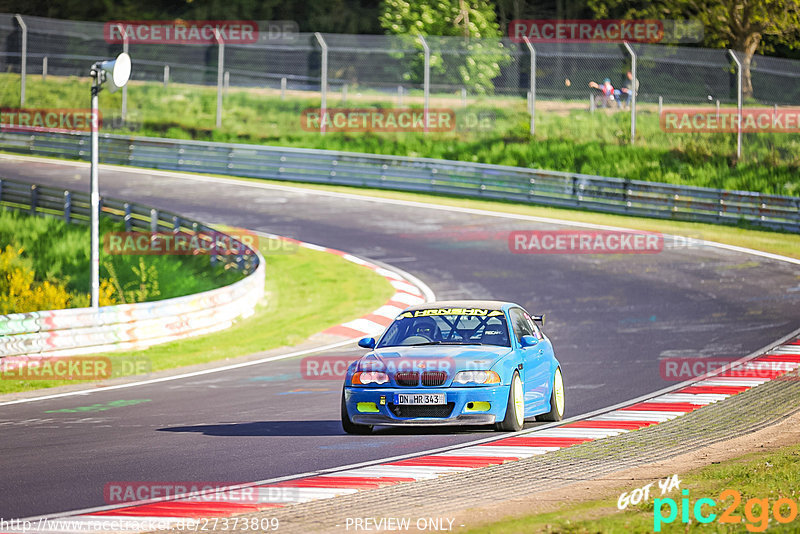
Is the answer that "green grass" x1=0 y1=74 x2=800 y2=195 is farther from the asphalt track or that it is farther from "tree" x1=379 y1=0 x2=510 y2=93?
the asphalt track

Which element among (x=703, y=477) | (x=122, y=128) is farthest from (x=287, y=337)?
(x=122, y=128)

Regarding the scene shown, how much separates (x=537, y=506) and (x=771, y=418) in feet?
15.4

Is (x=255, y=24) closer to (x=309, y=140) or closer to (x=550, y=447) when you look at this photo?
(x=309, y=140)

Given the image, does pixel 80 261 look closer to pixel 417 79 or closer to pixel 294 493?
pixel 294 493

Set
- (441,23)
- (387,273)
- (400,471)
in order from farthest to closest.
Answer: (441,23) → (387,273) → (400,471)

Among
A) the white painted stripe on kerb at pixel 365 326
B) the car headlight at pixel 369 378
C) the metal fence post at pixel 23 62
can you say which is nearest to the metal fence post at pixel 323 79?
the metal fence post at pixel 23 62

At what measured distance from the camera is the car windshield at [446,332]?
36.4ft

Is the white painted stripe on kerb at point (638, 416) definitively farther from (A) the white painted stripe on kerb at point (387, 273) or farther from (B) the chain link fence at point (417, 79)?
(B) the chain link fence at point (417, 79)

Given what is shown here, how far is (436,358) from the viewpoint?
33.8 feet

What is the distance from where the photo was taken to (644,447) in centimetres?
1008

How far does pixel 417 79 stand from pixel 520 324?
3150 cm

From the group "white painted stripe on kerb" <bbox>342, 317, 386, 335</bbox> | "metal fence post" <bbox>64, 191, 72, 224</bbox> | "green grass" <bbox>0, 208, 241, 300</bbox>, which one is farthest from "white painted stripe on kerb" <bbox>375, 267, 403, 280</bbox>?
"metal fence post" <bbox>64, 191, 72, 224</bbox>

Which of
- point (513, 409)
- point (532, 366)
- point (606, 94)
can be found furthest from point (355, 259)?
point (513, 409)

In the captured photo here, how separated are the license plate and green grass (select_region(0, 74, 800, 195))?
73.1 ft
